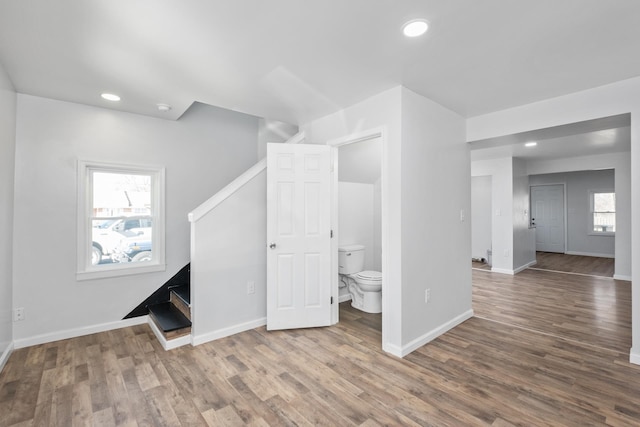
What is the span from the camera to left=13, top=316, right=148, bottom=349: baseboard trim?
2.83 metres

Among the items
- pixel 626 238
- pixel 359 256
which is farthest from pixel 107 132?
pixel 626 238

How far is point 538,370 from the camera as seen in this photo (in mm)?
2357

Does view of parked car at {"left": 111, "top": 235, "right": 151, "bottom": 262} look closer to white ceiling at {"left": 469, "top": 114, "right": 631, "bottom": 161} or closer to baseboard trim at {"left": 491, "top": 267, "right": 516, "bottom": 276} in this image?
white ceiling at {"left": 469, "top": 114, "right": 631, "bottom": 161}

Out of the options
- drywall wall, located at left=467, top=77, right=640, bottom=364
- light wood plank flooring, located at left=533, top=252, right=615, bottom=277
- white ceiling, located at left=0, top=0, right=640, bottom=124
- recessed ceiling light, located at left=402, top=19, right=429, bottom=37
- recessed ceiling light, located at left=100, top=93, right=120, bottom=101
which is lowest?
light wood plank flooring, located at left=533, top=252, right=615, bottom=277

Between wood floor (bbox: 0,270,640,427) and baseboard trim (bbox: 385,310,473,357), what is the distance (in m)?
0.06

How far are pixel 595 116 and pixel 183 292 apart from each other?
4344 mm

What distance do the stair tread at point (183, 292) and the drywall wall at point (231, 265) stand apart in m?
0.27

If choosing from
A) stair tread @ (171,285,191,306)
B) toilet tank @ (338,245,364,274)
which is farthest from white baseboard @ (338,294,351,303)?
stair tread @ (171,285,191,306)

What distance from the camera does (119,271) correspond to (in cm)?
329

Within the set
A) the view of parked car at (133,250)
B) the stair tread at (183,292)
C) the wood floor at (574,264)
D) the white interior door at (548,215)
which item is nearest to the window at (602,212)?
the white interior door at (548,215)

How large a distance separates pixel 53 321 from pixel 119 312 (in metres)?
0.54

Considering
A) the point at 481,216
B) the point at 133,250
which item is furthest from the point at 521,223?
the point at 133,250

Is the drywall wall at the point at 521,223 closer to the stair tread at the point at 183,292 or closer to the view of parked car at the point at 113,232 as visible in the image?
the stair tread at the point at 183,292

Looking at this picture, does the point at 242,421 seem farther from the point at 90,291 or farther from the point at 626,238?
the point at 626,238
